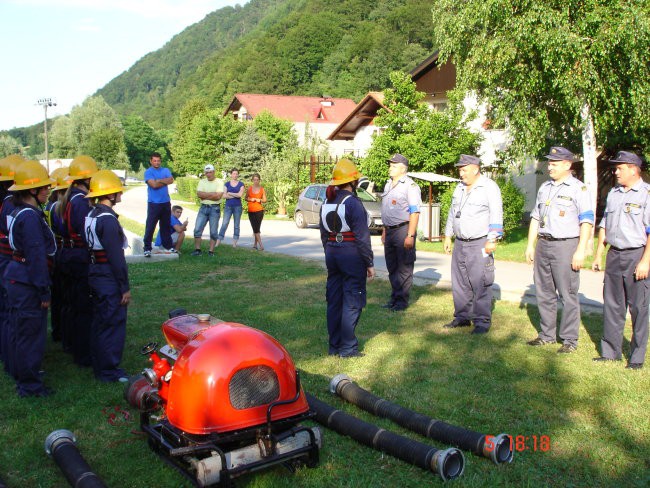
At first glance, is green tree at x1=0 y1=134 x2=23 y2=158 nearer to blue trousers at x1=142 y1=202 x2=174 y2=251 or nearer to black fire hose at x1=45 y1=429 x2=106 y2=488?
blue trousers at x1=142 y1=202 x2=174 y2=251

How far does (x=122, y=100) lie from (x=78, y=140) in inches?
3170

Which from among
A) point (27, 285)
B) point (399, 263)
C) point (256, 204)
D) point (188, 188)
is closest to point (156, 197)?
point (256, 204)

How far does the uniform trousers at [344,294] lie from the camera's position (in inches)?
264

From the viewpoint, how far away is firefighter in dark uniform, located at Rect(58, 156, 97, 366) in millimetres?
6594

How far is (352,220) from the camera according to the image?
667 cm

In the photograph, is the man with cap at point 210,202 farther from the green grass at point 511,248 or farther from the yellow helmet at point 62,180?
the yellow helmet at point 62,180

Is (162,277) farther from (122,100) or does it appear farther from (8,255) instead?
(122,100)

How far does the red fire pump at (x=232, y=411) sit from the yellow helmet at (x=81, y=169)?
10.7 feet

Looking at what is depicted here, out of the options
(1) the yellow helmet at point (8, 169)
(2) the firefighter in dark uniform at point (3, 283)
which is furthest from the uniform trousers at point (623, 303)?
(1) the yellow helmet at point (8, 169)

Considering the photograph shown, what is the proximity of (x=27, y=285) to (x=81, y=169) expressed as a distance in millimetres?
1603

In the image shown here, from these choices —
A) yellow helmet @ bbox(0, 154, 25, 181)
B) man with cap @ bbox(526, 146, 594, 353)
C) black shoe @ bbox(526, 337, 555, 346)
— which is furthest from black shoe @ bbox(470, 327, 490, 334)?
yellow helmet @ bbox(0, 154, 25, 181)

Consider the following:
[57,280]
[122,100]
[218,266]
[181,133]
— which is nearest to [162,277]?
[218,266]

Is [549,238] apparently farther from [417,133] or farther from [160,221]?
[417,133]

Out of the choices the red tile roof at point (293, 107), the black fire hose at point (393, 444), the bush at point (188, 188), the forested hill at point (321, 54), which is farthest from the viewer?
the forested hill at point (321, 54)
